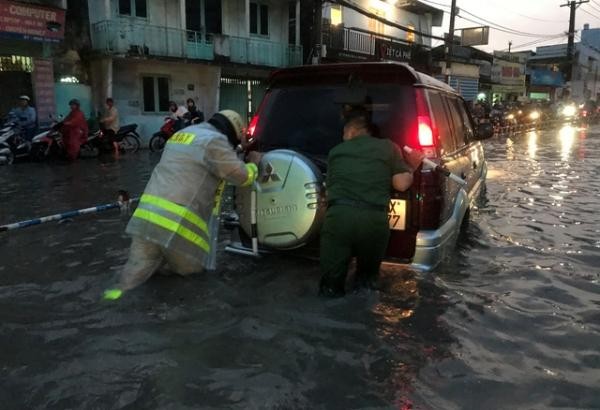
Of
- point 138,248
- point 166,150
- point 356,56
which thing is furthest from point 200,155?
point 356,56

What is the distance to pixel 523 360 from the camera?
324 centimetres

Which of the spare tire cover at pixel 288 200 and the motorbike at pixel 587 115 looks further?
the motorbike at pixel 587 115

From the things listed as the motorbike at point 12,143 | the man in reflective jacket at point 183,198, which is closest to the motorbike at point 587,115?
Answer: the motorbike at point 12,143

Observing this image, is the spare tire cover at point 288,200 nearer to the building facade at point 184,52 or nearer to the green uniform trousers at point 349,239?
the green uniform trousers at point 349,239

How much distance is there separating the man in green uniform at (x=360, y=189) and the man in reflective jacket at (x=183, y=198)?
727 mm

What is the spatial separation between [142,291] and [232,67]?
17.6m

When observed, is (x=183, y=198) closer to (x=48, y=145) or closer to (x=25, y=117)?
(x=48, y=145)

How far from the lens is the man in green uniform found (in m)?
3.54

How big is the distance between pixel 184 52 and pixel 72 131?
692 cm

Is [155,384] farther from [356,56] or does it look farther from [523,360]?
[356,56]

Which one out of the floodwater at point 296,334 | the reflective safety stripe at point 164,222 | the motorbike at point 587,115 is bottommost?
the floodwater at point 296,334

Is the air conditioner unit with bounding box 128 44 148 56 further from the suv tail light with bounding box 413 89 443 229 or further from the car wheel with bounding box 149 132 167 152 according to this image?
the suv tail light with bounding box 413 89 443 229

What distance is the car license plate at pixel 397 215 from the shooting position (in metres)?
3.84

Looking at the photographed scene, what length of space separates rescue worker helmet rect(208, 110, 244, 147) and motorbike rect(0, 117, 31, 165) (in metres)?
10.1
